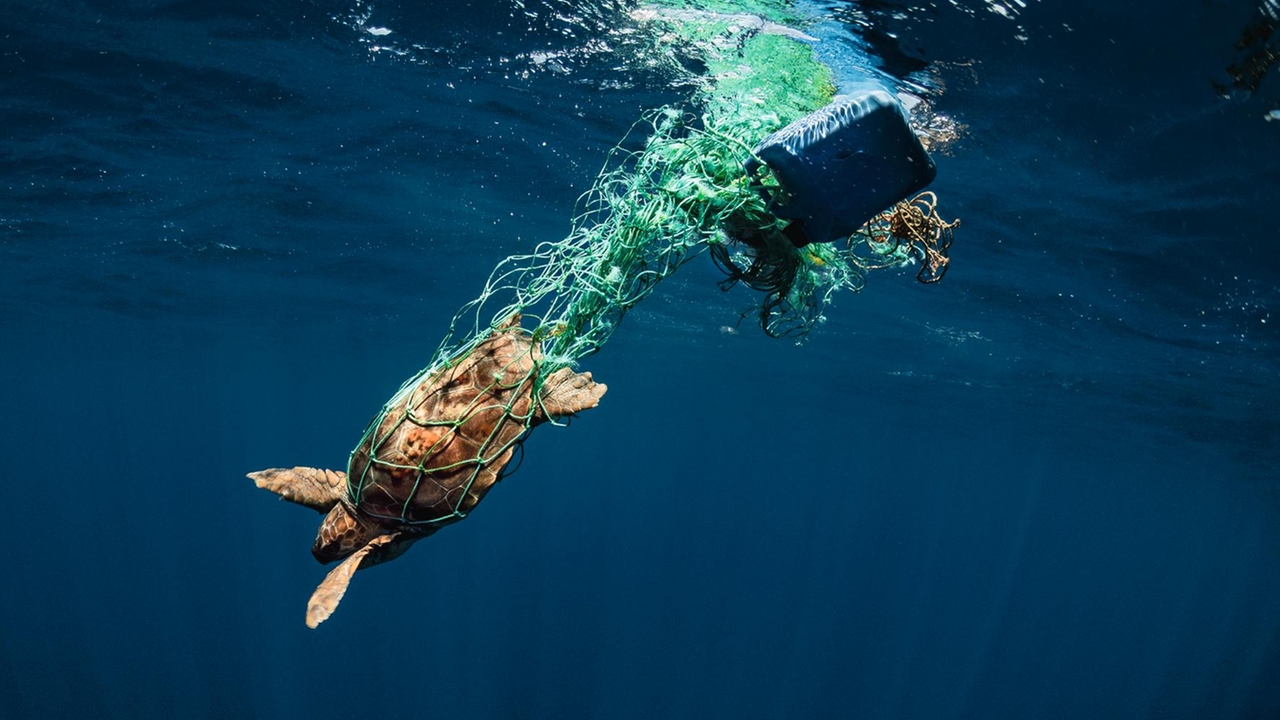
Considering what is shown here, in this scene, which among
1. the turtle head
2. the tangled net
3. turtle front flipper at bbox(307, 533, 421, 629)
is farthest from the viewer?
the tangled net

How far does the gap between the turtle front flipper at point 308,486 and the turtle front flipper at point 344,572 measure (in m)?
0.25

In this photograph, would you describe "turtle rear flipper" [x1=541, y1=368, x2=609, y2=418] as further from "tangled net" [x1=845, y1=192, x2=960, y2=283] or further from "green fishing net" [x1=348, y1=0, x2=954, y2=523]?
"tangled net" [x1=845, y1=192, x2=960, y2=283]

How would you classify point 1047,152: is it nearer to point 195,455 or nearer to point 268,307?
point 268,307

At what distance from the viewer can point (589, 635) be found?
55500 mm

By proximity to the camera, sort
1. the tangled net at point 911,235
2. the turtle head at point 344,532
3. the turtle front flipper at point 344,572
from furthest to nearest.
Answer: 1. the tangled net at point 911,235
2. the turtle head at point 344,532
3. the turtle front flipper at point 344,572

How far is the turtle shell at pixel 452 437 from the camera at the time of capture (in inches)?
85.5

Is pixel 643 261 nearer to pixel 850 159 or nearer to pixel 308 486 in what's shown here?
pixel 850 159

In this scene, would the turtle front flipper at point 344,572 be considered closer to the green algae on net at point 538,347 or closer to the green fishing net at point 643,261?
the green algae on net at point 538,347

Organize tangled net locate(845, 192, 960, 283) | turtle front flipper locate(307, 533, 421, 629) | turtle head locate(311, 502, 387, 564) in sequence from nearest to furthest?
turtle front flipper locate(307, 533, 421, 629) < turtle head locate(311, 502, 387, 564) < tangled net locate(845, 192, 960, 283)

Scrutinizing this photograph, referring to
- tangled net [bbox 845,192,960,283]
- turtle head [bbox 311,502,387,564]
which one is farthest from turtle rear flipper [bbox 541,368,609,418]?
tangled net [bbox 845,192,960,283]

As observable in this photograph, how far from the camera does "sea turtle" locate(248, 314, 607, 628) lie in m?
2.17

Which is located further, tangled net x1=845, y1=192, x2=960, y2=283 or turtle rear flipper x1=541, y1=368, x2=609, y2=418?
tangled net x1=845, y1=192, x2=960, y2=283

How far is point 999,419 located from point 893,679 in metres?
53.9

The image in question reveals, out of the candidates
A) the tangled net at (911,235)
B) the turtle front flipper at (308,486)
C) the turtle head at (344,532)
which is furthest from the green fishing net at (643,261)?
the turtle front flipper at (308,486)
